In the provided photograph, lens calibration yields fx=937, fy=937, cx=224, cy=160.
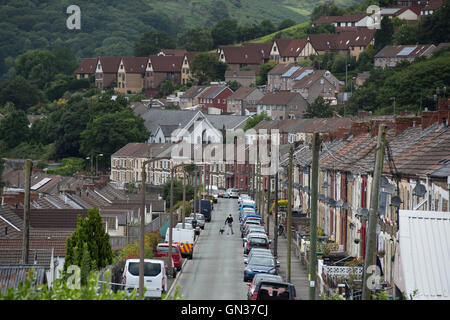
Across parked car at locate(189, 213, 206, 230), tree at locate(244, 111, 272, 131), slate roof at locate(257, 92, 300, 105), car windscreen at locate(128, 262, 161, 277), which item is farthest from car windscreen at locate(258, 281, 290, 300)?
slate roof at locate(257, 92, 300, 105)

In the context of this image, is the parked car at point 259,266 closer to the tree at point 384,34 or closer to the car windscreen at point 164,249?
the car windscreen at point 164,249

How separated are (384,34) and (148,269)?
166804 mm

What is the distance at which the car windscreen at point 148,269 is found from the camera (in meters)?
32.8

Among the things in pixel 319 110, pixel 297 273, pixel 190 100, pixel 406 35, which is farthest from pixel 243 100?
pixel 297 273

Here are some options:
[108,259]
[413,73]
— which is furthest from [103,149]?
[108,259]

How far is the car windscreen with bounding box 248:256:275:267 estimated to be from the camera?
128ft

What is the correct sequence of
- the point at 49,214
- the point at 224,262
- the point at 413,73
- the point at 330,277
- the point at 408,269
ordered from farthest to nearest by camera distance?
the point at 413,73
the point at 49,214
the point at 224,262
the point at 330,277
the point at 408,269

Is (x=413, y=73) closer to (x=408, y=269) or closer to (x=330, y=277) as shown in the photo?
(x=330, y=277)

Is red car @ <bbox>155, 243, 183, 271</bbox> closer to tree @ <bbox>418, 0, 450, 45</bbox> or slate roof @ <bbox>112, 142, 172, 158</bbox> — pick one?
slate roof @ <bbox>112, 142, 172, 158</bbox>

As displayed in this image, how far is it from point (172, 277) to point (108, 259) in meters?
8.14

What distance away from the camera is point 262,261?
39.4 metres

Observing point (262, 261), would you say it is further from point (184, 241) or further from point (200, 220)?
point (200, 220)

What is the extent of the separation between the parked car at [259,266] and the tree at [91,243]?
5.77 m
